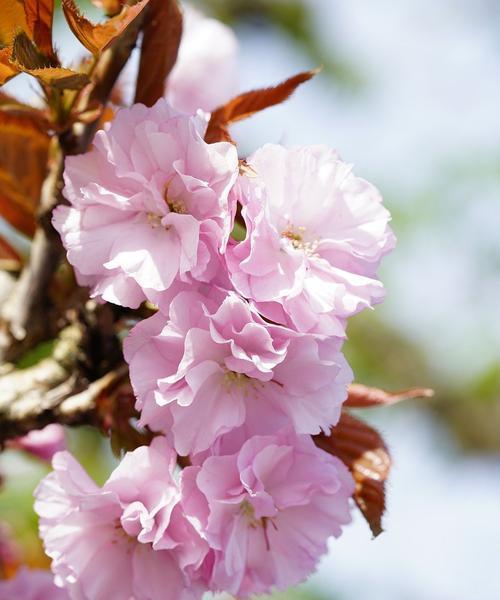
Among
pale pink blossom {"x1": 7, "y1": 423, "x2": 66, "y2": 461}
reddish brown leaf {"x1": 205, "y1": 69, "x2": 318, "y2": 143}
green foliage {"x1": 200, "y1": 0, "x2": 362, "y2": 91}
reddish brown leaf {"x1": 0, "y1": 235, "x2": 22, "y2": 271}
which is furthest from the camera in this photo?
green foliage {"x1": 200, "y1": 0, "x2": 362, "y2": 91}

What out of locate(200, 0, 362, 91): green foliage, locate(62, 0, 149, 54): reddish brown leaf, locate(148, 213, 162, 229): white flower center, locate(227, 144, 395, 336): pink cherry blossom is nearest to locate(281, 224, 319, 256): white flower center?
locate(227, 144, 395, 336): pink cherry blossom

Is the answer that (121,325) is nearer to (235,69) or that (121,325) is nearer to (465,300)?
(235,69)

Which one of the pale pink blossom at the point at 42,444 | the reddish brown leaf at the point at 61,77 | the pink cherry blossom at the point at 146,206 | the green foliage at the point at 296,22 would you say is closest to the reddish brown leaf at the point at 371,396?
the pink cherry blossom at the point at 146,206

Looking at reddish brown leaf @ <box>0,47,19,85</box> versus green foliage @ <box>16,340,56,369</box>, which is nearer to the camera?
reddish brown leaf @ <box>0,47,19,85</box>

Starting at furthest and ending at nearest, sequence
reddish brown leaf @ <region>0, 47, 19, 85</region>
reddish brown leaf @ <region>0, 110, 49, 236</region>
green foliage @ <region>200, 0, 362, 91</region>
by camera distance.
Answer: green foliage @ <region>200, 0, 362, 91</region> < reddish brown leaf @ <region>0, 110, 49, 236</region> < reddish brown leaf @ <region>0, 47, 19, 85</region>

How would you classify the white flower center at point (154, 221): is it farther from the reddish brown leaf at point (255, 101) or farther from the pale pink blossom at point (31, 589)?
the pale pink blossom at point (31, 589)

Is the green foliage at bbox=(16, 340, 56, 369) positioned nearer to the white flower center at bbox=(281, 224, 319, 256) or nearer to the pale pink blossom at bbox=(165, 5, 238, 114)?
the pale pink blossom at bbox=(165, 5, 238, 114)

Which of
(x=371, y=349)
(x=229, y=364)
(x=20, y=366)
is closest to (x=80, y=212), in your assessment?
(x=229, y=364)

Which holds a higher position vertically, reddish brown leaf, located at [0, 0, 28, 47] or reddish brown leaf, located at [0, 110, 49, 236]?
reddish brown leaf, located at [0, 0, 28, 47]
